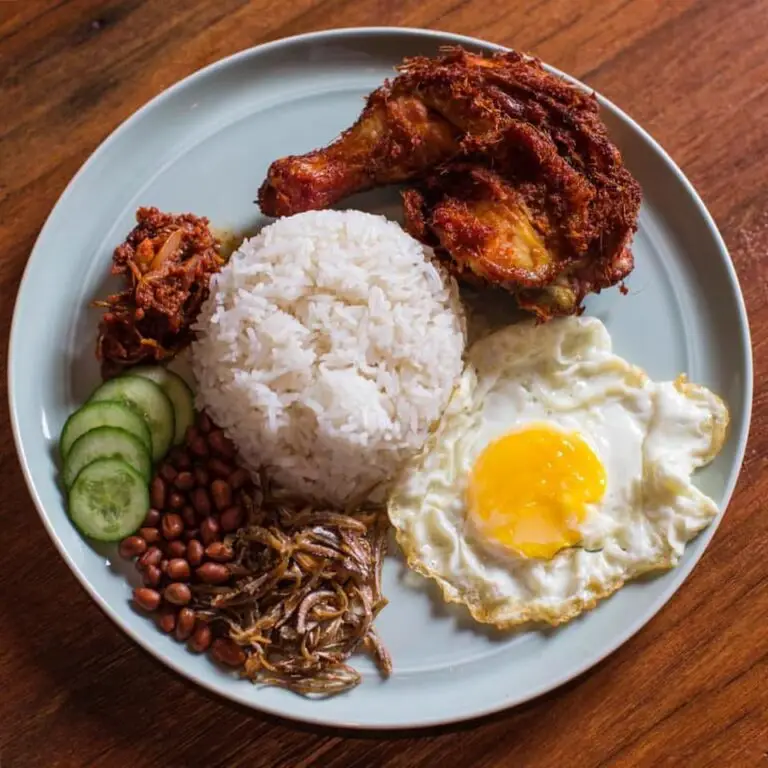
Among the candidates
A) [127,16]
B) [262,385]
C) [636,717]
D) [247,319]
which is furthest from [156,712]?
[127,16]

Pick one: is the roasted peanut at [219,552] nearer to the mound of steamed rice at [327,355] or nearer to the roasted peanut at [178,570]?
the roasted peanut at [178,570]

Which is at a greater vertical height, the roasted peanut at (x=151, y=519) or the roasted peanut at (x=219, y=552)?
the roasted peanut at (x=151, y=519)

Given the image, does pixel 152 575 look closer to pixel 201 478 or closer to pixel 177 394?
pixel 201 478

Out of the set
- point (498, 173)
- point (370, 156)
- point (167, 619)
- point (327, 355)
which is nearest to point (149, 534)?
point (167, 619)

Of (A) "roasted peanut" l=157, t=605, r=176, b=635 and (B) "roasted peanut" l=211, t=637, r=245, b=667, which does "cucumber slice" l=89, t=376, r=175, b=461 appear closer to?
(A) "roasted peanut" l=157, t=605, r=176, b=635

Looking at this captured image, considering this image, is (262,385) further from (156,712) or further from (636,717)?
(636,717)

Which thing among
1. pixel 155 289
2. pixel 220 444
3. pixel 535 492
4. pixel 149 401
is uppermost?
pixel 155 289

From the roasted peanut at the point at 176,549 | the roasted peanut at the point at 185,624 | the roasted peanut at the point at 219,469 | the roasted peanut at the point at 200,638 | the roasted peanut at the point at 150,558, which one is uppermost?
the roasted peanut at the point at 219,469

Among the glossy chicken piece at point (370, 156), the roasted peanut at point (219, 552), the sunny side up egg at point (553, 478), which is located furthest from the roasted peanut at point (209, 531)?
the glossy chicken piece at point (370, 156)

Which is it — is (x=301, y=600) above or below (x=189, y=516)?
below
